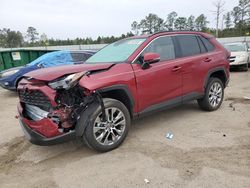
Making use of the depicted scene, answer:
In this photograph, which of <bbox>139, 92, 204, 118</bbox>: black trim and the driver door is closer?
the driver door

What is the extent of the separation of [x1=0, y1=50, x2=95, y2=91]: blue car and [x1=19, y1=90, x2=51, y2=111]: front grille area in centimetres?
480

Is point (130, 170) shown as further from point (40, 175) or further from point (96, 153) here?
point (40, 175)

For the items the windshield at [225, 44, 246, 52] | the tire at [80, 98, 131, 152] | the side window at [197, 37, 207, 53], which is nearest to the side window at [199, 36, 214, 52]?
the side window at [197, 37, 207, 53]

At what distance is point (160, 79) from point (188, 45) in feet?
4.08

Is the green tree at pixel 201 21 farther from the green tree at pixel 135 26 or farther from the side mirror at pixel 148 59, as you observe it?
the side mirror at pixel 148 59

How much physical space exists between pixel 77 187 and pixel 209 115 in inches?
133

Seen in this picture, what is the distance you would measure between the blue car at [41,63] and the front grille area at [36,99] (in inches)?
189

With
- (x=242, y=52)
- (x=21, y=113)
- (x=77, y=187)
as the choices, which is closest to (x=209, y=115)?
(x=77, y=187)

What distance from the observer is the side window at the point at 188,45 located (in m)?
4.71

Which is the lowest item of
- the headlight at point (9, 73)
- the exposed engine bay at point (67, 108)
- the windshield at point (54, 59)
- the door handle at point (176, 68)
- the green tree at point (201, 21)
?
the exposed engine bay at point (67, 108)

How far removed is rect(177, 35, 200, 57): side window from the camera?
471cm

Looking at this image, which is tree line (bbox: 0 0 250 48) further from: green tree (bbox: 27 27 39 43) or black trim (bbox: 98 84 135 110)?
black trim (bbox: 98 84 135 110)

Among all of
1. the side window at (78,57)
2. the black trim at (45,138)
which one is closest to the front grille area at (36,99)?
the black trim at (45,138)

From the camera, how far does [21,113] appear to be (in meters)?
3.62
